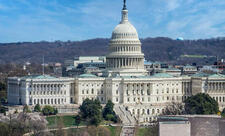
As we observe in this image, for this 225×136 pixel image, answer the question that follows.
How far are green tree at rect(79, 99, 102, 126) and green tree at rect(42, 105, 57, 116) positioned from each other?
6.06 meters

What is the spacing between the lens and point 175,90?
14450 centimetres

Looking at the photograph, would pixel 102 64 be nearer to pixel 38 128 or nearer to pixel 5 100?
pixel 5 100

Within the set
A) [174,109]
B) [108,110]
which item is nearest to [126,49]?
[174,109]

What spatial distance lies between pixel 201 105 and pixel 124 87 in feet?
64.0

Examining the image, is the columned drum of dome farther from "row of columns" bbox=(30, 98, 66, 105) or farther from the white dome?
"row of columns" bbox=(30, 98, 66, 105)

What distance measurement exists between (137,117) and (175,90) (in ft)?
62.9

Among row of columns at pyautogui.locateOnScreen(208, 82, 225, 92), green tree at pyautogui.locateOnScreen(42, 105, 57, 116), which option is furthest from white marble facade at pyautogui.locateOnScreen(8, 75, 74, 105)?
row of columns at pyautogui.locateOnScreen(208, 82, 225, 92)

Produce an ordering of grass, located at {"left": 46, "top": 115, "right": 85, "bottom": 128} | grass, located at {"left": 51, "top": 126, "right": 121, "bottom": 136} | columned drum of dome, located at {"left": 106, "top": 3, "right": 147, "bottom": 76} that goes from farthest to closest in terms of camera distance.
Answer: columned drum of dome, located at {"left": 106, "top": 3, "right": 147, "bottom": 76} → grass, located at {"left": 46, "top": 115, "right": 85, "bottom": 128} → grass, located at {"left": 51, "top": 126, "right": 121, "bottom": 136}

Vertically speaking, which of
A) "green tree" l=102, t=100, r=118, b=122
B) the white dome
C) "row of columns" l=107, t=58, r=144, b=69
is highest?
the white dome

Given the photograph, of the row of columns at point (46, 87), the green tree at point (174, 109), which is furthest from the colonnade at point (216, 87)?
the row of columns at point (46, 87)

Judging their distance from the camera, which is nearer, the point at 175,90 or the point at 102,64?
the point at 175,90

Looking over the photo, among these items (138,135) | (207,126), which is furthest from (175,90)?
(207,126)

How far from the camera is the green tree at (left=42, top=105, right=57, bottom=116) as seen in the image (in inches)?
4919

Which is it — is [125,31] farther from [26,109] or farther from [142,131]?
[142,131]
